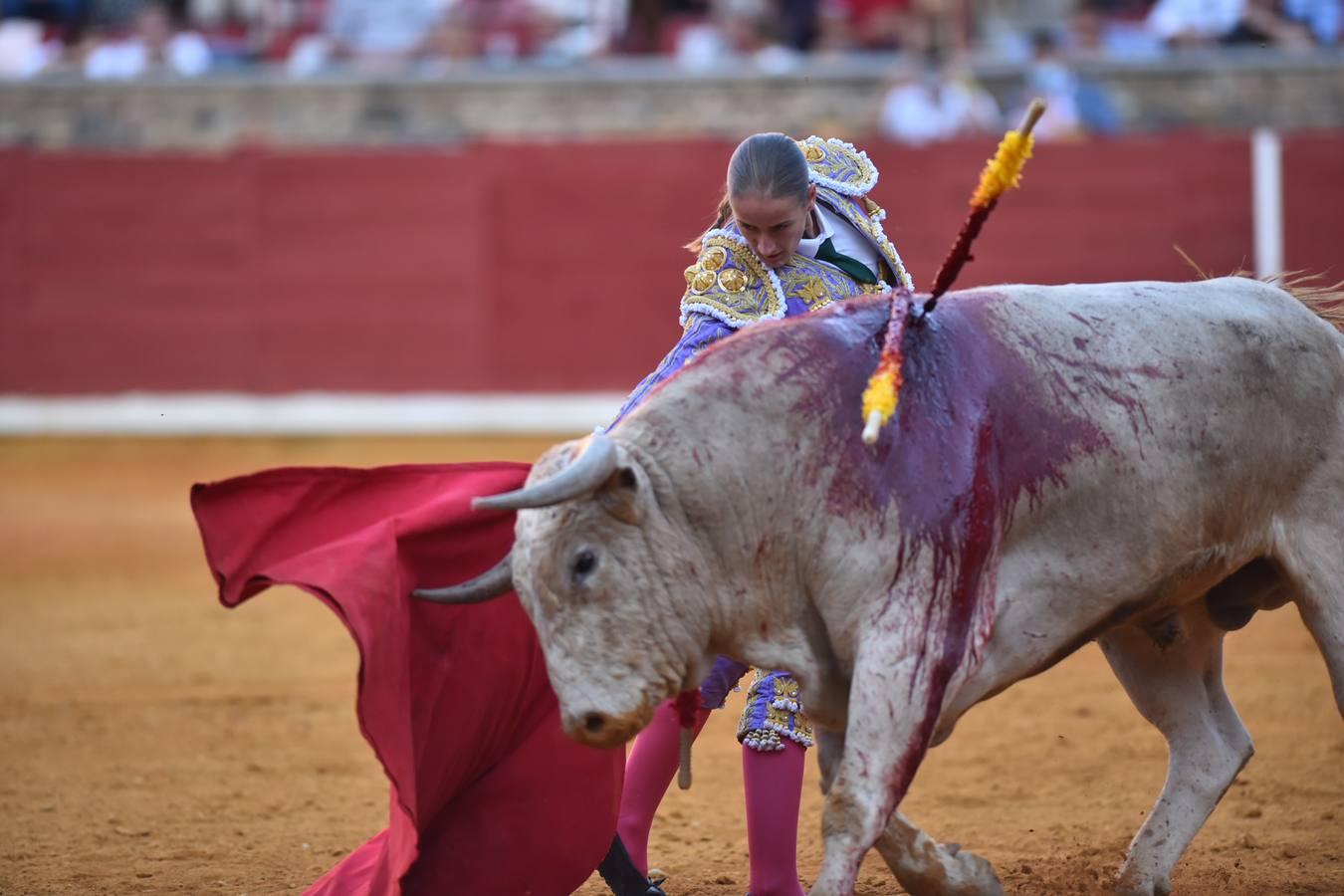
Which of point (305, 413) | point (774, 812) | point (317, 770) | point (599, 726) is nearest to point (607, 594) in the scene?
point (599, 726)

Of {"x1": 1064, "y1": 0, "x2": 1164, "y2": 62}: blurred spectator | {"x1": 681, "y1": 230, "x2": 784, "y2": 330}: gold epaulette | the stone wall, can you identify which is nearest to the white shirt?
{"x1": 681, "y1": 230, "x2": 784, "y2": 330}: gold epaulette

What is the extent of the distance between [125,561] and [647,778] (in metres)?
4.67

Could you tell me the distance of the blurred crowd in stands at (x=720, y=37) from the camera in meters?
10.5

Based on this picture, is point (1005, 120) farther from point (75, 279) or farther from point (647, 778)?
point (647, 778)

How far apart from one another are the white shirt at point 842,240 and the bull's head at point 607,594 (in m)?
0.64

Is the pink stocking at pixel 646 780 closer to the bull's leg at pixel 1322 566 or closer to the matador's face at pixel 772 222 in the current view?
the matador's face at pixel 772 222

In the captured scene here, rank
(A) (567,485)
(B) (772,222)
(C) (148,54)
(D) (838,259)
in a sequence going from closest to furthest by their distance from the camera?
(A) (567,485) → (B) (772,222) → (D) (838,259) → (C) (148,54)

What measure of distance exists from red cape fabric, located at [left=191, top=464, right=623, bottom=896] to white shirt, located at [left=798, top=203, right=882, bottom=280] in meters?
0.63

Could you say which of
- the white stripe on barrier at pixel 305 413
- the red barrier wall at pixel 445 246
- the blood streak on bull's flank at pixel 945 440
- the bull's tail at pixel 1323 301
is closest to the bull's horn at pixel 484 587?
the blood streak on bull's flank at pixel 945 440

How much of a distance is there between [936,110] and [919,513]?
8.23m

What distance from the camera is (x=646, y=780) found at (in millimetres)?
3123

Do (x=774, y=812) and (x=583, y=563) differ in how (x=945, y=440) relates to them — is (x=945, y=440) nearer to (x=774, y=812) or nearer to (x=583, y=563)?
(x=583, y=563)

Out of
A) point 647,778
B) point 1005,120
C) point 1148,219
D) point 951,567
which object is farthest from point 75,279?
point 951,567

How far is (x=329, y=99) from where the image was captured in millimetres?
11445
